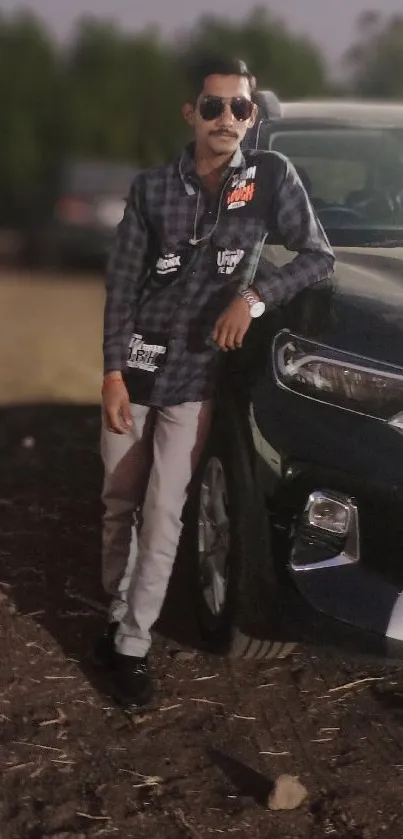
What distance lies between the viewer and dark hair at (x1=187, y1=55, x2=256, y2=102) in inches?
131

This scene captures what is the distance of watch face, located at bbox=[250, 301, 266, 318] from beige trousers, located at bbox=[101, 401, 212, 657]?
1.06ft

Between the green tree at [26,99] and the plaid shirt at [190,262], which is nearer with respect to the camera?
the plaid shirt at [190,262]

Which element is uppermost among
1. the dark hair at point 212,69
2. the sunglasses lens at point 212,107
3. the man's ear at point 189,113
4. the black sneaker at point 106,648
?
the dark hair at point 212,69

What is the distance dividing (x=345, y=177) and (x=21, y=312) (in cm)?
739

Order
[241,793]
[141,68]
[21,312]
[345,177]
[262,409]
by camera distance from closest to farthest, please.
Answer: [241,793], [262,409], [345,177], [21,312], [141,68]

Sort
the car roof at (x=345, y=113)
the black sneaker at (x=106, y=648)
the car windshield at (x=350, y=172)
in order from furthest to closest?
the car roof at (x=345, y=113), the car windshield at (x=350, y=172), the black sneaker at (x=106, y=648)

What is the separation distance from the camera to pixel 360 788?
3.02 meters

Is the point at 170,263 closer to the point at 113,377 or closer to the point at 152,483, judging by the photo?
the point at 113,377

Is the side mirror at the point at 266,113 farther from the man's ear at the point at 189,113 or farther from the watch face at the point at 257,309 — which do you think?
the watch face at the point at 257,309

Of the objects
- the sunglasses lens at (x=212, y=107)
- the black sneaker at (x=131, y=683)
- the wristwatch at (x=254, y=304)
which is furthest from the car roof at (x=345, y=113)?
the black sneaker at (x=131, y=683)

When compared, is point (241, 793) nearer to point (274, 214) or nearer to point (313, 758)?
point (313, 758)

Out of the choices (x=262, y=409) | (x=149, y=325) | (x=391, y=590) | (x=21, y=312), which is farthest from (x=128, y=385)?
→ (x=21, y=312)

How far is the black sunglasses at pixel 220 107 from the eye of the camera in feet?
10.8

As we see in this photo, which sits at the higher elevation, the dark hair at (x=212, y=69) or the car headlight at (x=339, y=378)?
the dark hair at (x=212, y=69)
